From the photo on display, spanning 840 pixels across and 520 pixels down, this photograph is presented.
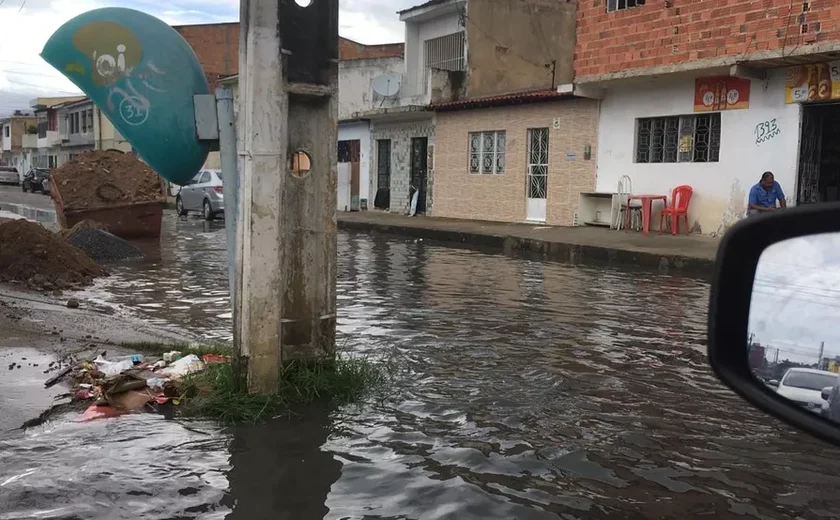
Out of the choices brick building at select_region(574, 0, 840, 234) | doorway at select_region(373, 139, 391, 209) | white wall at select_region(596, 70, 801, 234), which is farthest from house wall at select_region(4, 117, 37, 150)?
white wall at select_region(596, 70, 801, 234)

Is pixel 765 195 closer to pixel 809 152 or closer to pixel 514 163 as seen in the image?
pixel 809 152

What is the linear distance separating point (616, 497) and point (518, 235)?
Answer: 14360 mm

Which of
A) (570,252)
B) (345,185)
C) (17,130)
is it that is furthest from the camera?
(17,130)

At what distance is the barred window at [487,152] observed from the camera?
22656mm

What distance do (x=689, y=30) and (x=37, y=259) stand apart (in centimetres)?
1326

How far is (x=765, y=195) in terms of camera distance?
14.2 m

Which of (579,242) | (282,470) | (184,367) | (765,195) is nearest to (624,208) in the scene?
(579,242)

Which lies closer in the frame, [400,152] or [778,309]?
[778,309]

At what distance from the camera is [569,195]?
792 inches

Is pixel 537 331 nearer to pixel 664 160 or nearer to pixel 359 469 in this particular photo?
pixel 359 469

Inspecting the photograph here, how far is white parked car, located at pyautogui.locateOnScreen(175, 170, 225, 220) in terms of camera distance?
25.3 metres

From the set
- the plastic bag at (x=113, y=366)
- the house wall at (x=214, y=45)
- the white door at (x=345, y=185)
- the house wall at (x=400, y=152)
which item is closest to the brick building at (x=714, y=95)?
the house wall at (x=400, y=152)

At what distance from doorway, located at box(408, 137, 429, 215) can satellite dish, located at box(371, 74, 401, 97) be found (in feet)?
6.56

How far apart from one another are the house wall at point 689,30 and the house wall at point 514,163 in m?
1.63
